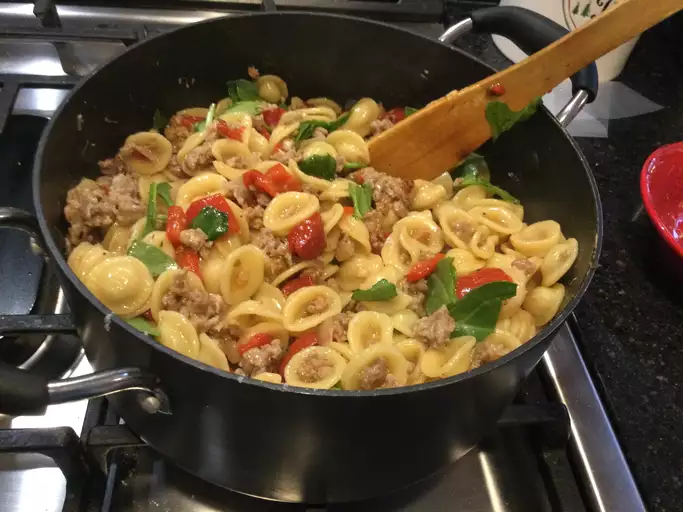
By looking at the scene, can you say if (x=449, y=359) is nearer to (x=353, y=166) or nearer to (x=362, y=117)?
(x=353, y=166)

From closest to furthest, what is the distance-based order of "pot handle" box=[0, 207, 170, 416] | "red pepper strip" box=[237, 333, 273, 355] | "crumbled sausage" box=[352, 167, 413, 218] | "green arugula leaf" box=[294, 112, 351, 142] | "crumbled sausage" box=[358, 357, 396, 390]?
"pot handle" box=[0, 207, 170, 416], "crumbled sausage" box=[358, 357, 396, 390], "red pepper strip" box=[237, 333, 273, 355], "crumbled sausage" box=[352, 167, 413, 218], "green arugula leaf" box=[294, 112, 351, 142]

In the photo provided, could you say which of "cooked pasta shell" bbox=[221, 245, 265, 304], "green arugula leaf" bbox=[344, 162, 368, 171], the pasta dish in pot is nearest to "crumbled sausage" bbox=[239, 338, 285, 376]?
the pasta dish in pot

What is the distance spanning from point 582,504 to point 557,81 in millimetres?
767

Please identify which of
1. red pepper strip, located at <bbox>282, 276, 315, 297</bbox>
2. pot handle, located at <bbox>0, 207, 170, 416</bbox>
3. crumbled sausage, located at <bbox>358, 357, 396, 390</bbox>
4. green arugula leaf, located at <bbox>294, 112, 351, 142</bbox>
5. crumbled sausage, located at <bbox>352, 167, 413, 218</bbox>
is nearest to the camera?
pot handle, located at <bbox>0, 207, 170, 416</bbox>

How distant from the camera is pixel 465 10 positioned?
6.38 feet

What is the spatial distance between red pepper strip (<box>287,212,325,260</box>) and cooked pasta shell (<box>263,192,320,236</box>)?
0.01 m

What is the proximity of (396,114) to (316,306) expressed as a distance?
1.93ft

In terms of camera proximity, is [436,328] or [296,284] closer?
[436,328]

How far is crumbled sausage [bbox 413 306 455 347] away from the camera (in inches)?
40.4

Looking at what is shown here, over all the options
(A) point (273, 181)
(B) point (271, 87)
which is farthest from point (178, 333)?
(B) point (271, 87)

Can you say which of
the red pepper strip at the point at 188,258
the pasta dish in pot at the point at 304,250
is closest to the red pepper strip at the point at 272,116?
the pasta dish in pot at the point at 304,250

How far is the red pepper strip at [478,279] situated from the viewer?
112 cm

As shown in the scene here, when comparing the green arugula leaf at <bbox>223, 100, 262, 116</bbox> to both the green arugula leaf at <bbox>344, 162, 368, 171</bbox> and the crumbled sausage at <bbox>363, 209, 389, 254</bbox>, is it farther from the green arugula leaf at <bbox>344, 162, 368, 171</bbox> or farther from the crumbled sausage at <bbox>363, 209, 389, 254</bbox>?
the crumbled sausage at <bbox>363, 209, 389, 254</bbox>

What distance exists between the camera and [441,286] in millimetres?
1134
